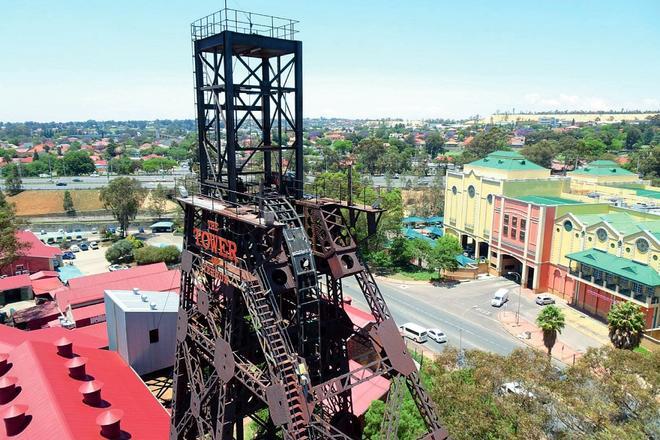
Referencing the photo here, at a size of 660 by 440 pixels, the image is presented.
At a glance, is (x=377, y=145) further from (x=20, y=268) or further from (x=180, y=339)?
(x=180, y=339)

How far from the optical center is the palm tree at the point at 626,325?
3766 centimetres

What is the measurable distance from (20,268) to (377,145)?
10564cm

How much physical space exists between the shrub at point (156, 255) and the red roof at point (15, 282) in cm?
1533

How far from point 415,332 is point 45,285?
1570 inches

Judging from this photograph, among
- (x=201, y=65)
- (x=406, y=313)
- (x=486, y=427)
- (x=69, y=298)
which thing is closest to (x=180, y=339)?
(x=201, y=65)

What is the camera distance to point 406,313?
50688 millimetres

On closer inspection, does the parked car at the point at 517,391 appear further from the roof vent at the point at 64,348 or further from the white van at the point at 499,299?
the white van at the point at 499,299

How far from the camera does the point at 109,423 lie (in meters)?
19.1

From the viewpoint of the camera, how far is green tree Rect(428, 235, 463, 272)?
5997cm

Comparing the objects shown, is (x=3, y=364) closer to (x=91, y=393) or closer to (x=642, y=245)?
(x=91, y=393)

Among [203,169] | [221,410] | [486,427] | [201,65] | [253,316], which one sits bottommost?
[486,427]

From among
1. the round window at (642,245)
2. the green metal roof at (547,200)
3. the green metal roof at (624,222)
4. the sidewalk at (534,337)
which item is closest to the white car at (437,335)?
the sidewalk at (534,337)

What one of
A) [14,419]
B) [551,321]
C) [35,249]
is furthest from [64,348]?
[35,249]

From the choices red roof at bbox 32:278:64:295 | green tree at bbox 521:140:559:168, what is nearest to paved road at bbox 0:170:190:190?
red roof at bbox 32:278:64:295
